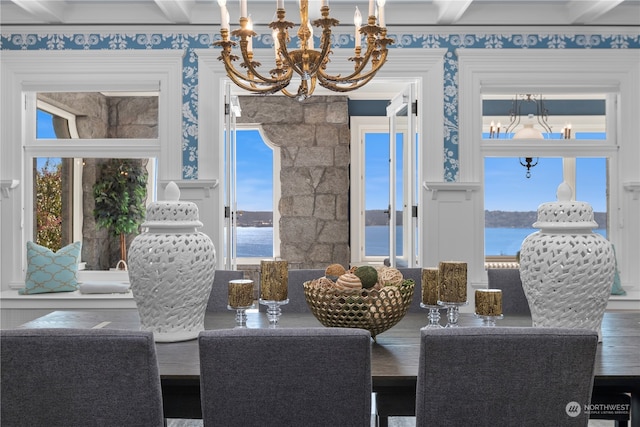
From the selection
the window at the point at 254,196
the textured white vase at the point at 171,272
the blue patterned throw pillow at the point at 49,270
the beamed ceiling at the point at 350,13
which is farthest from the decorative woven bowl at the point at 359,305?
the window at the point at 254,196

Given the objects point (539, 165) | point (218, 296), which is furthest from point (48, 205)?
point (539, 165)

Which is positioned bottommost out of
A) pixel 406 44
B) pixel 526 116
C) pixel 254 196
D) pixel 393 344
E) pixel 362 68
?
pixel 393 344

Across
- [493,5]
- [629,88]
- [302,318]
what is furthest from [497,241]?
[302,318]

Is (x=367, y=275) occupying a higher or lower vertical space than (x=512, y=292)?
higher

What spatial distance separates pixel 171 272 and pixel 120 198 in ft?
8.78

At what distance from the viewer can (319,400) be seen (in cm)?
113

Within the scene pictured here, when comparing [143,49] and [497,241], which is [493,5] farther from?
[143,49]

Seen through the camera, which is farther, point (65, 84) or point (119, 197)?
point (119, 197)

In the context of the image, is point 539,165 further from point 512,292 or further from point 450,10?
point 512,292

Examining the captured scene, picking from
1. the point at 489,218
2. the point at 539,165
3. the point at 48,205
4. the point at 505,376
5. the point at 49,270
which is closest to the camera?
the point at 505,376

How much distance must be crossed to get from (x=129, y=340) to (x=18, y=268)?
128 inches

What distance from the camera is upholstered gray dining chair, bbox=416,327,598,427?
43.4 inches

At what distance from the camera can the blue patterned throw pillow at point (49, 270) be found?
3.74 meters

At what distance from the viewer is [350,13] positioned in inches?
148
